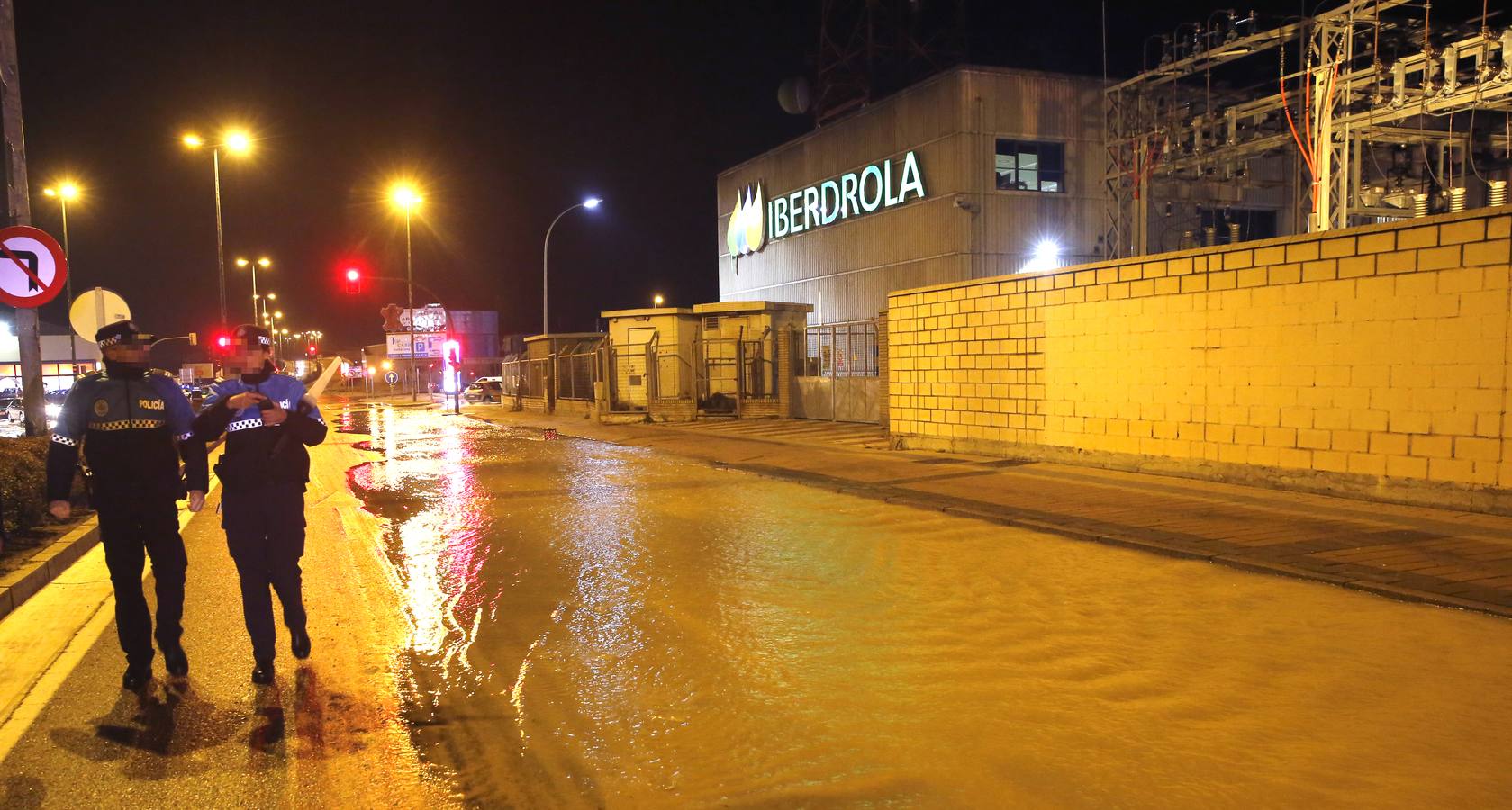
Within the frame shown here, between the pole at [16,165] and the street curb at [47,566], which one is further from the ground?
the pole at [16,165]

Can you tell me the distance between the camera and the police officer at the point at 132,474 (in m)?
4.68

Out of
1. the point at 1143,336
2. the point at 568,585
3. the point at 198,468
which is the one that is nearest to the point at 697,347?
the point at 1143,336

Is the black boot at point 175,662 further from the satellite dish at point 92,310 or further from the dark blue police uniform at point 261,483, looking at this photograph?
the satellite dish at point 92,310

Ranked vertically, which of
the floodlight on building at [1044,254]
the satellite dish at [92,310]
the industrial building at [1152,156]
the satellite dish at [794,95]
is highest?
the satellite dish at [794,95]

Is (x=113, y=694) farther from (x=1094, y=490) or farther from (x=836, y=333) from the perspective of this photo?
(x=836, y=333)

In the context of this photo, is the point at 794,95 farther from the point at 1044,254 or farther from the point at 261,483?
the point at 261,483

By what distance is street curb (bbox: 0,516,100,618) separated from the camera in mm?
6266

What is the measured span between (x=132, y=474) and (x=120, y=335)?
0.80m

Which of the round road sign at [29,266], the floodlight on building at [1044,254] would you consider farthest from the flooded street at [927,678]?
the floodlight on building at [1044,254]

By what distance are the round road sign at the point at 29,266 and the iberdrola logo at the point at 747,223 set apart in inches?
1363

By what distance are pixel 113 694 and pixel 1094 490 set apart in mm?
9593

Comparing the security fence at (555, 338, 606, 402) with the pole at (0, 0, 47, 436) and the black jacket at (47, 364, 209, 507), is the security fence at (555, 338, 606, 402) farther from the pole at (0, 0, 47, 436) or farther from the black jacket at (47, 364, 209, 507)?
the black jacket at (47, 364, 209, 507)

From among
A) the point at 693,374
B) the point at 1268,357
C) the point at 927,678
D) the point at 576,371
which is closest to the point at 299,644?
the point at 927,678

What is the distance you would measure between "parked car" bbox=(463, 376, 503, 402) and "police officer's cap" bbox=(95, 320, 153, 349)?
4263 centimetres
